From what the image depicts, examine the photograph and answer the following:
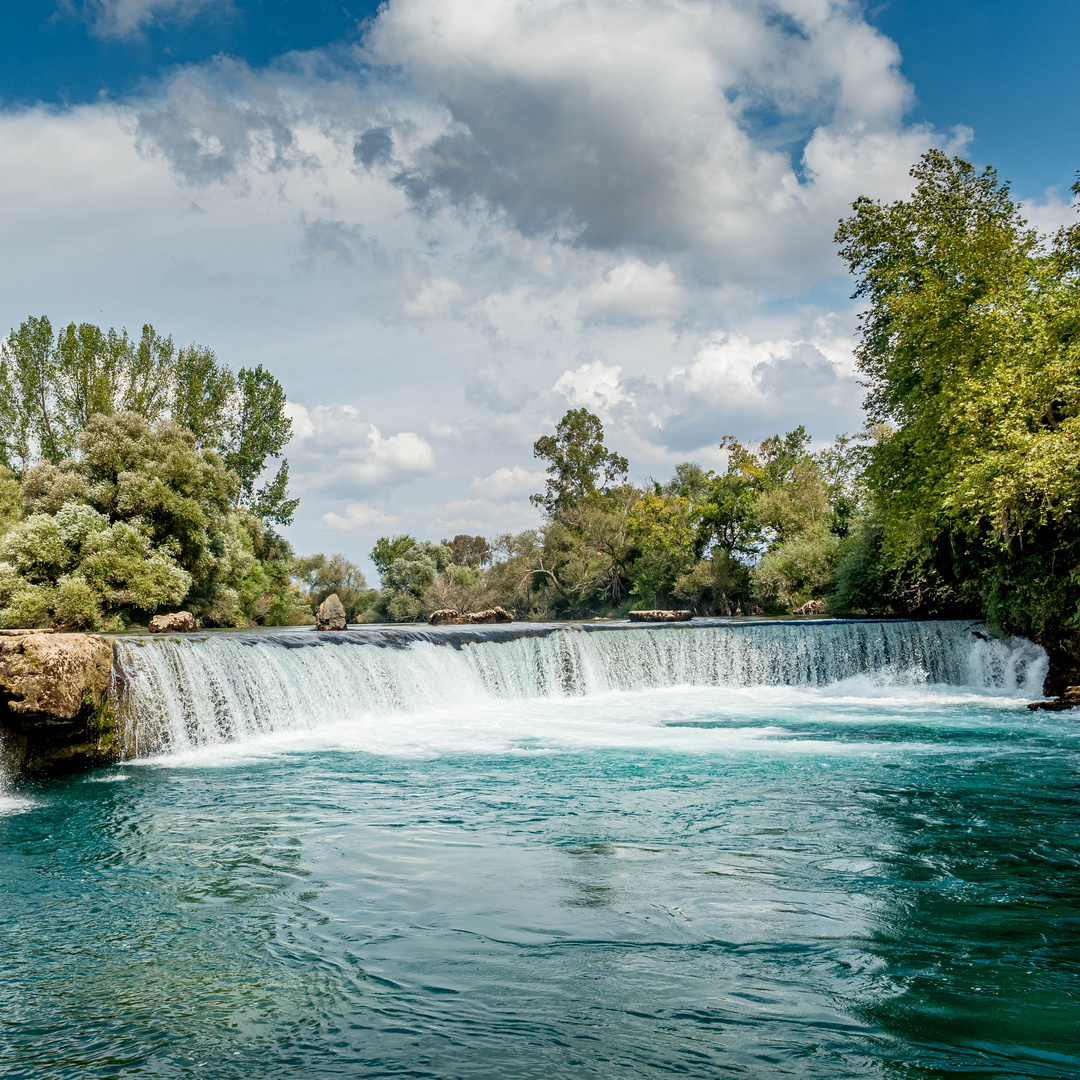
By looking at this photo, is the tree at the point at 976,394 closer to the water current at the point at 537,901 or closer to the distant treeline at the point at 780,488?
the distant treeline at the point at 780,488

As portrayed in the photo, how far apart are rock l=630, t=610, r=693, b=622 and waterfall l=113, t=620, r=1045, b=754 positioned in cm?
1061

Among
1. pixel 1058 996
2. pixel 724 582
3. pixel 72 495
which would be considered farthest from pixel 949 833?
pixel 724 582

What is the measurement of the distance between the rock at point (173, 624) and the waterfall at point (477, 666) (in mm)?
4332

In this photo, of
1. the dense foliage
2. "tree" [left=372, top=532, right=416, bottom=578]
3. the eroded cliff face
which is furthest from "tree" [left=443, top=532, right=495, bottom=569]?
the eroded cliff face

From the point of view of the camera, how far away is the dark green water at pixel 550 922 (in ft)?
10.9

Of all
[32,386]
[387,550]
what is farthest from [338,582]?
[32,386]

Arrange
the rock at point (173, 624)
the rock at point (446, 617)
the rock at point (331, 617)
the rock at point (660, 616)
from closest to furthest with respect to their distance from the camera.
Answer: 1. the rock at point (173, 624)
2. the rock at point (331, 617)
3. the rock at point (660, 616)
4. the rock at point (446, 617)

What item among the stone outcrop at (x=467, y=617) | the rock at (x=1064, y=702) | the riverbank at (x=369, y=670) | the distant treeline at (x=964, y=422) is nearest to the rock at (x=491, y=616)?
the stone outcrop at (x=467, y=617)

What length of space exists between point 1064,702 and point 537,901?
12.0m

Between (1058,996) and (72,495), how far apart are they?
82.0 ft

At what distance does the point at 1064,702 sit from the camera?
43.3ft

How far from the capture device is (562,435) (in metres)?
54.8

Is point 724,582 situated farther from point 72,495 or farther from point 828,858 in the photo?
point 828,858

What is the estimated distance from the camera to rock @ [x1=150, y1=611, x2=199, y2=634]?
20.0 metres
